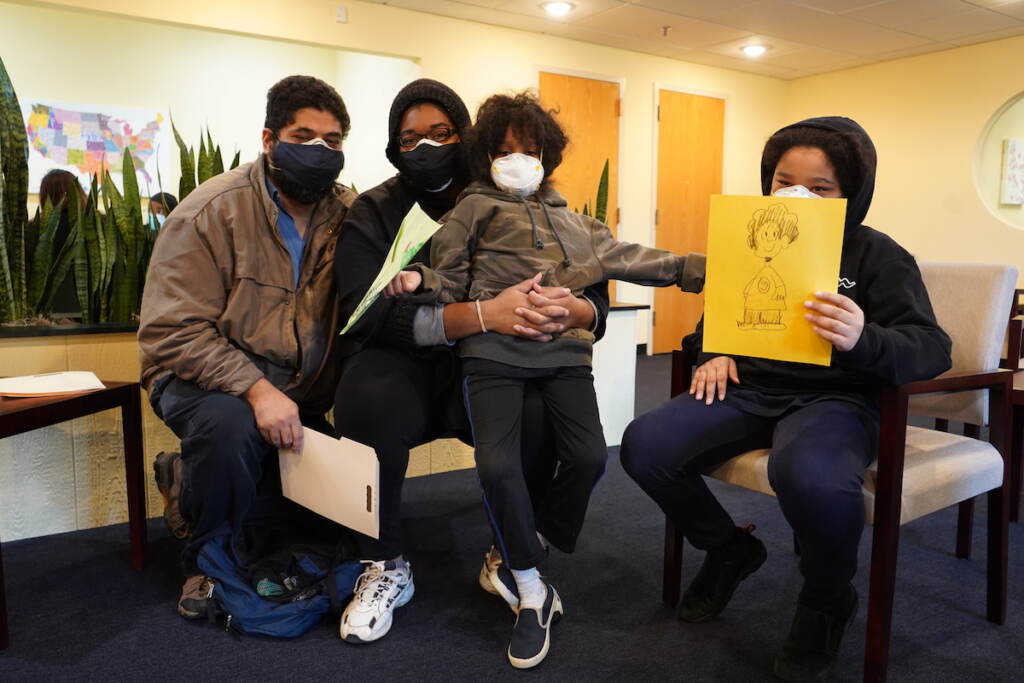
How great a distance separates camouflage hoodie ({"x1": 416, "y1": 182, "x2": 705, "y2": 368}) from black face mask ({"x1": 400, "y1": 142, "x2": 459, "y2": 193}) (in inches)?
5.4

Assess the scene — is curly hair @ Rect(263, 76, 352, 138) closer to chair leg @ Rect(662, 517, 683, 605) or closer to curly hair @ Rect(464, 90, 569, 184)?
curly hair @ Rect(464, 90, 569, 184)

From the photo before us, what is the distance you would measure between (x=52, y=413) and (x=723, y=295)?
154cm

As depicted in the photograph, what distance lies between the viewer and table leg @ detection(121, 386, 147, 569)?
1.98 m

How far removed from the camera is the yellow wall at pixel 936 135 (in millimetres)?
5512

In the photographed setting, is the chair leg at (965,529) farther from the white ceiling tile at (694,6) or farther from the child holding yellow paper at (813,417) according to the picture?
the white ceiling tile at (694,6)

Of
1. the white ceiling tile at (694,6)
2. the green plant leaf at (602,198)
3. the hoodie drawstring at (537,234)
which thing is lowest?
the hoodie drawstring at (537,234)

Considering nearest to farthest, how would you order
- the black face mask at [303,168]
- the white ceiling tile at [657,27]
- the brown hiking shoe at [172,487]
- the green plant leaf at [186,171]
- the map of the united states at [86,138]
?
the black face mask at [303,168], the brown hiking shoe at [172,487], the green plant leaf at [186,171], the map of the united states at [86,138], the white ceiling tile at [657,27]

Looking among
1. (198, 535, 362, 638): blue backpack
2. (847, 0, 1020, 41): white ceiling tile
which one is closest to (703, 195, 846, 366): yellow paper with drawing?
(198, 535, 362, 638): blue backpack

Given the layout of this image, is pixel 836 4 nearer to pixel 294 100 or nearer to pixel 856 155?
pixel 856 155

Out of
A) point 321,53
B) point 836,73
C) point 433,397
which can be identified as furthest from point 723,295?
point 836,73

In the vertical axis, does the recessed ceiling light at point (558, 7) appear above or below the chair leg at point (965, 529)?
above

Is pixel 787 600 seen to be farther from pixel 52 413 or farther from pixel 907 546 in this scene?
pixel 52 413

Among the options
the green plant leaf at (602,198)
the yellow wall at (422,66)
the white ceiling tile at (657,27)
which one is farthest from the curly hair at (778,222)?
the white ceiling tile at (657,27)

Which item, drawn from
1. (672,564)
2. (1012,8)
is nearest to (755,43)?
(1012,8)
